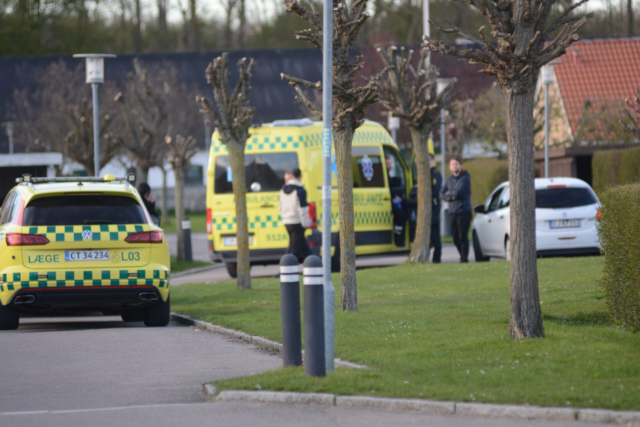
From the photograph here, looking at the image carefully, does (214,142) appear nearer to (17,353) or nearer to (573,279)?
(573,279)

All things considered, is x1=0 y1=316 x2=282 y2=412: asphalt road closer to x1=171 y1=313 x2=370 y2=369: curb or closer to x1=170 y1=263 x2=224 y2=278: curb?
x1=171 y1=313 x2=370 y2=369: curb

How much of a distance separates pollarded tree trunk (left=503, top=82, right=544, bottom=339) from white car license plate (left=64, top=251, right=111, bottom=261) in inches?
196

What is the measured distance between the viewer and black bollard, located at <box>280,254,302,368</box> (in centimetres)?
782

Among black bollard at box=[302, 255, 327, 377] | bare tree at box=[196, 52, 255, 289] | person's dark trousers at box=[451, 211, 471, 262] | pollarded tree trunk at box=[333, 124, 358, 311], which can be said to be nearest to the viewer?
black bollard at box=[302, 255, 327, 377]

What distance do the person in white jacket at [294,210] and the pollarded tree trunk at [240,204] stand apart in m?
1.49

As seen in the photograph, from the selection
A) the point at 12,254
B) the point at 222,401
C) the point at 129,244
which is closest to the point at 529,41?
the point at 222,401

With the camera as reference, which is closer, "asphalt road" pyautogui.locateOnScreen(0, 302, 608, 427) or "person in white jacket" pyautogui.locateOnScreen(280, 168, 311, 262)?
"asphalt road" pyautogui.locateOnScreen(0, 302, 608, 427)

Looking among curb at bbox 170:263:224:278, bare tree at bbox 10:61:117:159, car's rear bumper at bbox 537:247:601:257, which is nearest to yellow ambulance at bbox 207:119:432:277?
curb at bbox 170:263:224:278

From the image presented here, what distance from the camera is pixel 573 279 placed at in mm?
13859

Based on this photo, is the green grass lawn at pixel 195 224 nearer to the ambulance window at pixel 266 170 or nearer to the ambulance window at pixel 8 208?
the ambulance window at pixel 266 170

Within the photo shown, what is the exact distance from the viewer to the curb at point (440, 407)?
6.29 metres

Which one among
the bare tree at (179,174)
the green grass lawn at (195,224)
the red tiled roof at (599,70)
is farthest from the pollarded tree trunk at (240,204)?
the red tiled roof at (599,70)

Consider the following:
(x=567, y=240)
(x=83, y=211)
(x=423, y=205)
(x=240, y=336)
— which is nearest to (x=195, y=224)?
(x=423, y=205)

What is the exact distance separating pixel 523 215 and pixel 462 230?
984 centimetres
